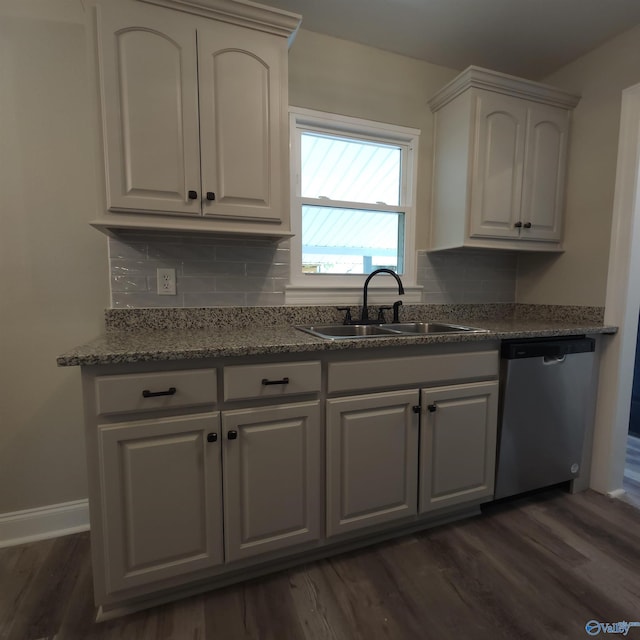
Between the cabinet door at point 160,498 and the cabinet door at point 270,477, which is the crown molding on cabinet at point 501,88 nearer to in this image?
the cabinet door at point 270,477

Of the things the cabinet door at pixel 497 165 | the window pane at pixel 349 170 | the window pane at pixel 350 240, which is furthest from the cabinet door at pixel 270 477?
the cabinet door at pixel 497 165

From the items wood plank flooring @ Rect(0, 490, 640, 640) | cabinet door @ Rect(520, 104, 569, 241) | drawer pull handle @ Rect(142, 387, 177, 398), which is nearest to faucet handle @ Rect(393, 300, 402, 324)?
cabinet door @ Rect(520, 104, 569, 241)

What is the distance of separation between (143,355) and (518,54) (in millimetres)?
2603

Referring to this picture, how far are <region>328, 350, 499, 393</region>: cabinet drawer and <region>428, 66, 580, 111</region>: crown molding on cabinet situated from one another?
1.44 meters

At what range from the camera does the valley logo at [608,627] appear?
122cm

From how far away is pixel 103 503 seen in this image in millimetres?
1188

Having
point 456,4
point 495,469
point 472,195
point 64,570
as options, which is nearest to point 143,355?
point 64,570

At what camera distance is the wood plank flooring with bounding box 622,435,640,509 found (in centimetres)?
204

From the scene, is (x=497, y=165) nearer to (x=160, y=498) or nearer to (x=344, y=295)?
(x=344, y=295)

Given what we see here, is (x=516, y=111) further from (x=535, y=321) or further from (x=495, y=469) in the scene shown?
(x=495, y=469)

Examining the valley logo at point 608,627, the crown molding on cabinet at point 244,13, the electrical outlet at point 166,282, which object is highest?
the crown molding on cabinet at point 244,13

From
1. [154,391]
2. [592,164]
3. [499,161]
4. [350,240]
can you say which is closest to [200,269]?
[154,391]

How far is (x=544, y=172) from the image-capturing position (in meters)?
2.13

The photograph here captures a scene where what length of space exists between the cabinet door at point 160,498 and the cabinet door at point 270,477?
0.18 feet
